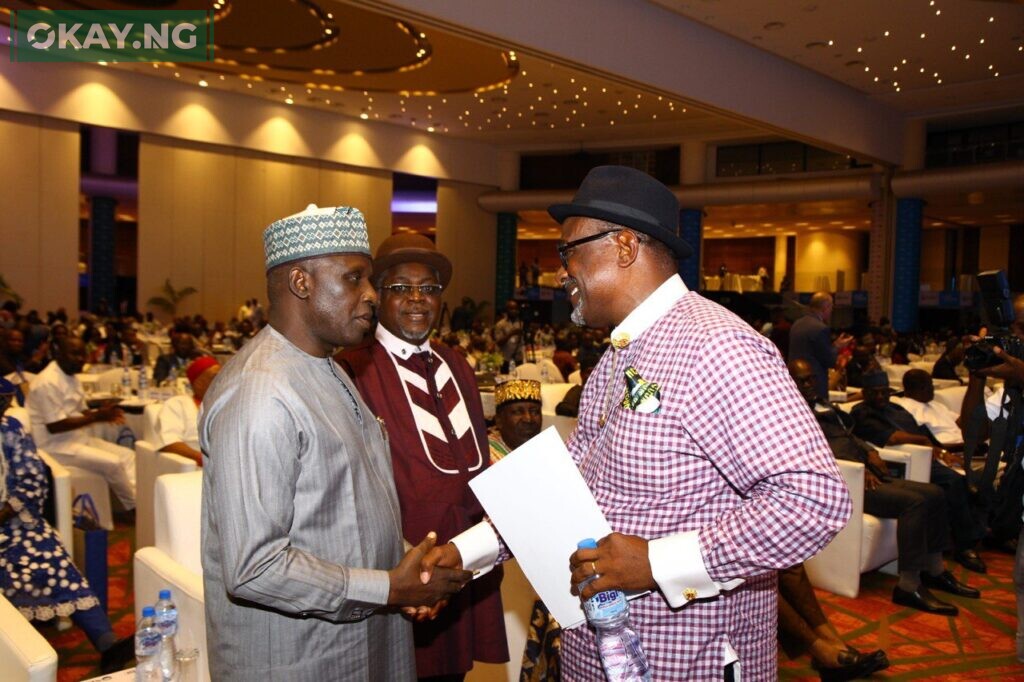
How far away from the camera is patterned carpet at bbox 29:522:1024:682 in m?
3.88

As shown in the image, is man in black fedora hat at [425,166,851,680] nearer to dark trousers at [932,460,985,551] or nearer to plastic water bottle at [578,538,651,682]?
plastic water bottle at [578,538,651,682]

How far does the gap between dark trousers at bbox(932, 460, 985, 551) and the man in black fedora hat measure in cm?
441

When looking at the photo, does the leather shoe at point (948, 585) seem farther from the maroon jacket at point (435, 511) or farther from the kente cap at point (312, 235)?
the kente cap at point (312, 235)

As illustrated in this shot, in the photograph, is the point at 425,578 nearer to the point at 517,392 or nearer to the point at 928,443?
the point at 517,392

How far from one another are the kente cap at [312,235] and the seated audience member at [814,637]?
2.85 m

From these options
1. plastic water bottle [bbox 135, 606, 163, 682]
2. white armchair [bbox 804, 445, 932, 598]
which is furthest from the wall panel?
plastic water bottle [bbox 135, 606, 163, 682]

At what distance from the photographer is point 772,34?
12.6 m

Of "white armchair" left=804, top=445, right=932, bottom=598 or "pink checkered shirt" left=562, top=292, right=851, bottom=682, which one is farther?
"white armchair" left=804, top=445, right=932, bottom=598

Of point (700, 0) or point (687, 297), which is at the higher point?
point (700, 0)

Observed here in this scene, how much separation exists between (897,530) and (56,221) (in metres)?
17.4

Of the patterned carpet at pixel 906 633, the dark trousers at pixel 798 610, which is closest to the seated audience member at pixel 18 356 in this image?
→ the patterned carpet at pixel 906 633

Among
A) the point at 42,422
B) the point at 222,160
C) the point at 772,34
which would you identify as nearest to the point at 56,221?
the point at 222,160

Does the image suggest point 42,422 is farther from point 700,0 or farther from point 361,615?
point 700,0

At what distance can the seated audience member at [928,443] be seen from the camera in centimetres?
547
